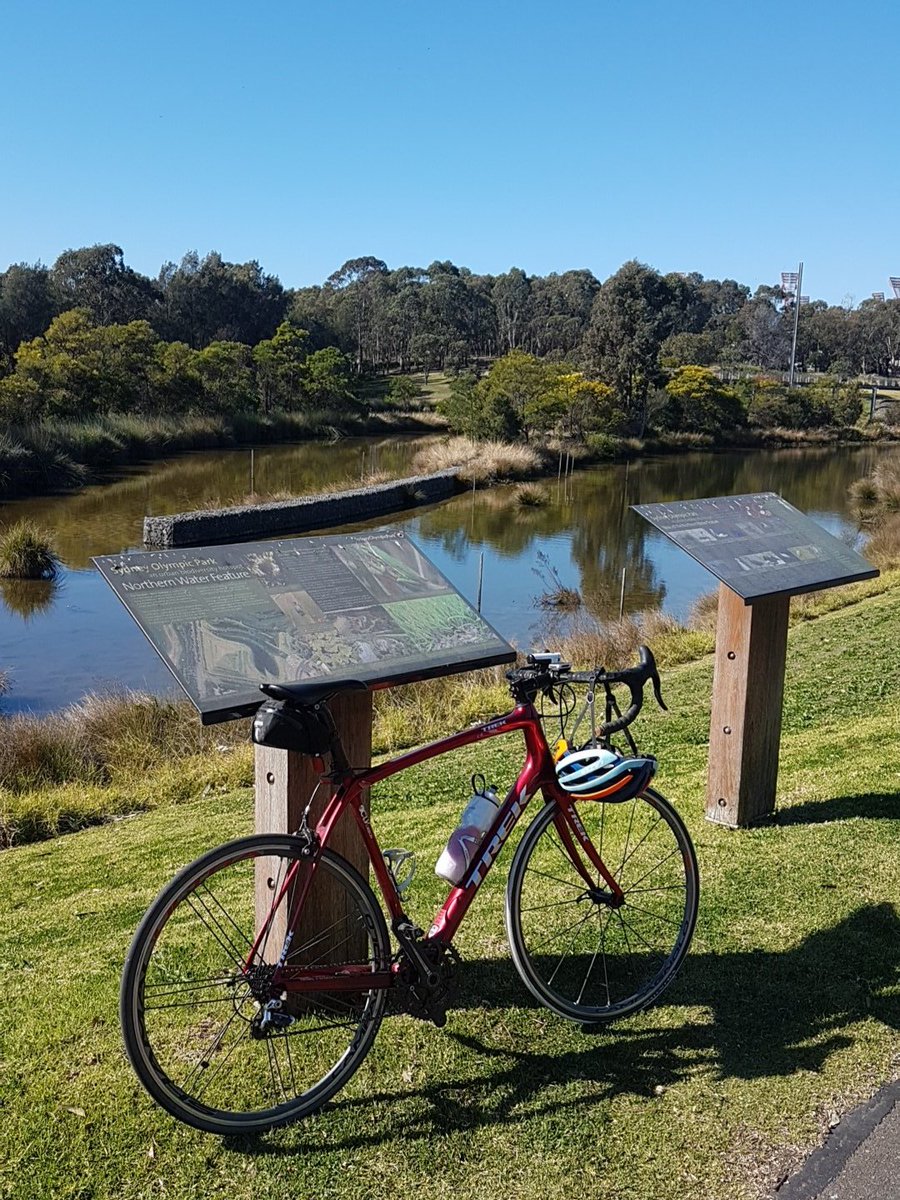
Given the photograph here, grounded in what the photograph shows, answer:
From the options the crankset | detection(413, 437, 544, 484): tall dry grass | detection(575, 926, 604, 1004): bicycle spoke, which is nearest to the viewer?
the crankset

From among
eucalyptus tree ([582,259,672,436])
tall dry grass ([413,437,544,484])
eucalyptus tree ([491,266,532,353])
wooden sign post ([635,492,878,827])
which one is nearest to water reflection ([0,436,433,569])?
tall dry grass ([413,437,544,484])

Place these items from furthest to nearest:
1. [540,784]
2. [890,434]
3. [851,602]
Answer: [890,434], [851,602], [540,784]

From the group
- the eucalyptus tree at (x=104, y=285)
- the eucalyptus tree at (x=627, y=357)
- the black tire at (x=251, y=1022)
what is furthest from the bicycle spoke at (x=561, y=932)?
the eucalyptus tree at (x=104, y=285)

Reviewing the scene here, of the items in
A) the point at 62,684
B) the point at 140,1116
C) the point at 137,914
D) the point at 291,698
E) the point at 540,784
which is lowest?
the point at 62,684

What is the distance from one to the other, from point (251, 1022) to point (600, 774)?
1135 millimetres

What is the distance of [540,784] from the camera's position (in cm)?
303

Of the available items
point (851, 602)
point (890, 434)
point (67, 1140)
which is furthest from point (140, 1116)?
point (890, 434)

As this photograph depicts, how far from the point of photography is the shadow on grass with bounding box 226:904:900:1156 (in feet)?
8.98

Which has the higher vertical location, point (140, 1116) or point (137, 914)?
point (140, 1116)

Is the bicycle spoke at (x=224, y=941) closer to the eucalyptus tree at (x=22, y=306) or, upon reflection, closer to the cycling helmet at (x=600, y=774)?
the cycling helmet at (x=600, y=774)

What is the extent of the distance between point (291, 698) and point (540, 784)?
79 cm

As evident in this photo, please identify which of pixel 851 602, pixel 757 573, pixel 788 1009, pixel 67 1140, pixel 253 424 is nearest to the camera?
pixel 67 1140

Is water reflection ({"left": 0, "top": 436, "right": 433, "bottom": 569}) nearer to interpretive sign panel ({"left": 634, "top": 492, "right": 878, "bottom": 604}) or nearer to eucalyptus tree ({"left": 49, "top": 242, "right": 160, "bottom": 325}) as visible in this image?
interpretive sign panel ({"left": 634, "top": 492, "right": 878, "bottom": 604})

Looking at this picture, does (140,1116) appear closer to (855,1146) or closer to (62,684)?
(855,1146)
